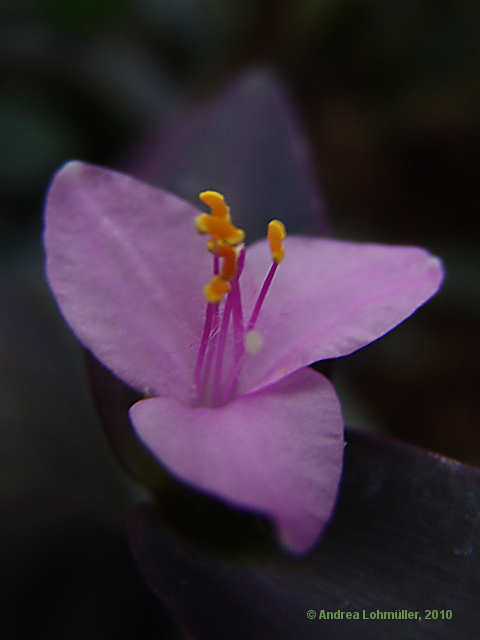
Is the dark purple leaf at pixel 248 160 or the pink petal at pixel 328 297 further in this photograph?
the dark purple leaf at pixel 248 160

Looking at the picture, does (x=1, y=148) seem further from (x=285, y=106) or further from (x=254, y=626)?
(x=254, y=626)

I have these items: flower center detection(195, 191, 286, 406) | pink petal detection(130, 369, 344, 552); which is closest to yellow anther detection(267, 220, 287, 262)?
flower center detection(195, 191, 286, 406)

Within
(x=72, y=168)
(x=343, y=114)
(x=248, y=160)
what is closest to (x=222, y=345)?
(x=72, y=168)

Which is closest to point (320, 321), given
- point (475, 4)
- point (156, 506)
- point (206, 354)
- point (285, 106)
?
point (206, 354)

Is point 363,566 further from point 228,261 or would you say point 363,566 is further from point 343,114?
point 343,114

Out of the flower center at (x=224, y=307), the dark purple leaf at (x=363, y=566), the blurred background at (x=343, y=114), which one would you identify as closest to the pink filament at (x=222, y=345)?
the flower center at (x=224, y=307)

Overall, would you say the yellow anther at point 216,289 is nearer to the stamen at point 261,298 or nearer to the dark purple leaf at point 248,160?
the stamen at point 261,298

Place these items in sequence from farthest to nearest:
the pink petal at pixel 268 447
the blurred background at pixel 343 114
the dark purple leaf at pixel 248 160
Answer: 1. the blurred background at pixel 343 114
2. the dark purple leaf at pixel 248 160
3. the pink petal at pixel 268 447
